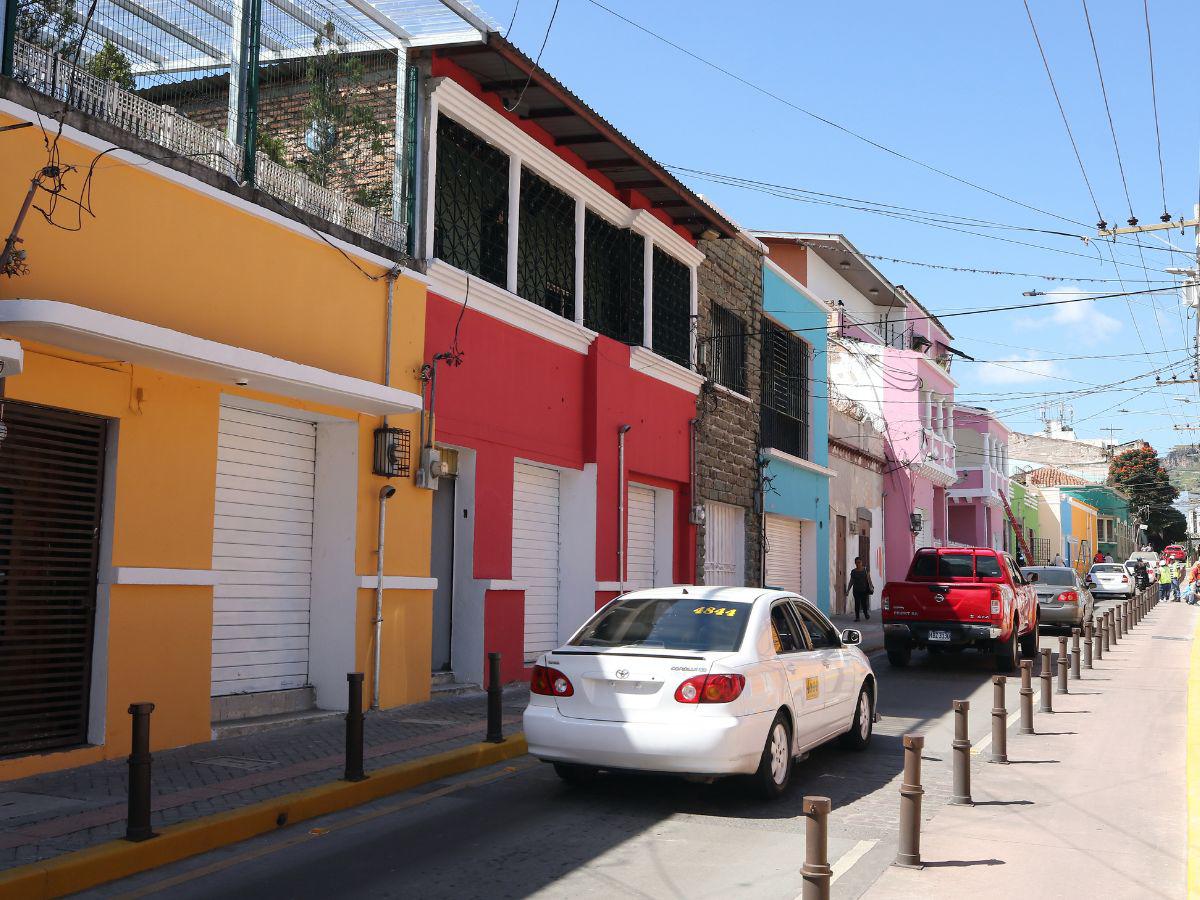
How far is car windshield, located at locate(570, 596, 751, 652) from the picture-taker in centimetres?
823

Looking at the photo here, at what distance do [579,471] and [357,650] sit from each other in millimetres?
5441

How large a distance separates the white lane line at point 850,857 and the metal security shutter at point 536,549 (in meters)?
8.07

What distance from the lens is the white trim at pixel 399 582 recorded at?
11570mm

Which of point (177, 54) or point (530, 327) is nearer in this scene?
point (177, 54)

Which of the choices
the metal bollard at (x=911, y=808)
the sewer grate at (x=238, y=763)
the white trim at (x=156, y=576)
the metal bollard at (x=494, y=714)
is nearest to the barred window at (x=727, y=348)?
the metal bollard at (x=494, y=714)

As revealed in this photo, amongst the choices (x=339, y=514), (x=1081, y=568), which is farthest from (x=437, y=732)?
(x=1081, y=568)

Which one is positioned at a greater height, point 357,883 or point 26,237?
point 26,237

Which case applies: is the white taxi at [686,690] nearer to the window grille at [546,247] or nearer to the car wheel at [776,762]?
the car wheel at [776,762]

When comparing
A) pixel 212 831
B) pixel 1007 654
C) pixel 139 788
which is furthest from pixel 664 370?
pixel 139 788

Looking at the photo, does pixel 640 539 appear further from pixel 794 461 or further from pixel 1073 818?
pixel 1073 818

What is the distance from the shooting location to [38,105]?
27.1 feet

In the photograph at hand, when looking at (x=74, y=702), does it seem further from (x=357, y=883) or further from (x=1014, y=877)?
(x=1014, y=877)

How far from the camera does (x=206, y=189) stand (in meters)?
9.84

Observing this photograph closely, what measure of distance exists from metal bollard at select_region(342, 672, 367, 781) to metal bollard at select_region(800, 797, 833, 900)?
4.08 metres
